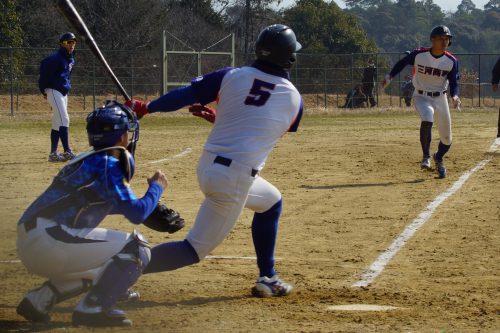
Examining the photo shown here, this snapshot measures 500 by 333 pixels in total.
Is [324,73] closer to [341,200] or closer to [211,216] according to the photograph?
[341,200]

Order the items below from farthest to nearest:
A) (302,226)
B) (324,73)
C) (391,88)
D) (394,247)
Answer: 1. (391,88)
2. (324,73)
3. (302,226)
4. (394,247)

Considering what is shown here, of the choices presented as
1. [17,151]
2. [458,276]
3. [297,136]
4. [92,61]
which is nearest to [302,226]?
[458,276]

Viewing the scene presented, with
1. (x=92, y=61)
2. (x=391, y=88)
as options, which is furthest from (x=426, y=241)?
(x=391, y=88)

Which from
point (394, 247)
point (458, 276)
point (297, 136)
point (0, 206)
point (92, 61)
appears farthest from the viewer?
point (92, 61)

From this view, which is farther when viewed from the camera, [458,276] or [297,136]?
[297,136]

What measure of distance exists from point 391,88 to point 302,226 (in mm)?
31255

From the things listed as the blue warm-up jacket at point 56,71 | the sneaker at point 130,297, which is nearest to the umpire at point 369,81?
the blue warm-up jacket at point 56,71

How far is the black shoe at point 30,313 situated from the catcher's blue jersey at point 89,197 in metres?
0.50

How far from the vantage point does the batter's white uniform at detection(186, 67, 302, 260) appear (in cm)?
579

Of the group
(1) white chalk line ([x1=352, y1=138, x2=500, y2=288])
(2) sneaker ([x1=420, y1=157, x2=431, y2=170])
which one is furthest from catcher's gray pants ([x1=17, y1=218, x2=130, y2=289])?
(2) sneaker ([x1=420, y1=157, x2=431, y2=170])

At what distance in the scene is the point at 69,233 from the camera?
520 cm

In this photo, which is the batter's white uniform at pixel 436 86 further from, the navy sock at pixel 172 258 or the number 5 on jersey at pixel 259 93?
the navy sock at pixel 172 258

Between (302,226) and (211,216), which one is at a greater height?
(211,216)

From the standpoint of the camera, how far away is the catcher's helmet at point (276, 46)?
19.4 ft
